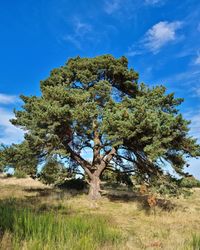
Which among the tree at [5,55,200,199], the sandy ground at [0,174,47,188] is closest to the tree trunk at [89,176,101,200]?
the tree at [5,55,200,199]

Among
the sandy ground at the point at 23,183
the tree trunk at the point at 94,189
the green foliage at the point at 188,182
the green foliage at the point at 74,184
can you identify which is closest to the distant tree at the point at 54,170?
the tree trunk at the point at 94,189

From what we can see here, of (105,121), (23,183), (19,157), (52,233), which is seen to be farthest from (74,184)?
(52,233)

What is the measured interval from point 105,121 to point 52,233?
11.7m

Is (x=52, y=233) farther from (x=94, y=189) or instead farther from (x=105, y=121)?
(x=94, y=189)

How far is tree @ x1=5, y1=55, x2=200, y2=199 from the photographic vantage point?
16.8 meters

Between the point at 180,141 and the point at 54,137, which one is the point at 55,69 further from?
the point at 180,141

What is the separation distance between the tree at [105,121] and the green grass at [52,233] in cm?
956

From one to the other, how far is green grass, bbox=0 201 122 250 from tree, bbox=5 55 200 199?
9.56 meters

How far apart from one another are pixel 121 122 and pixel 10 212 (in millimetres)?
10196

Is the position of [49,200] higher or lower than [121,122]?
lower

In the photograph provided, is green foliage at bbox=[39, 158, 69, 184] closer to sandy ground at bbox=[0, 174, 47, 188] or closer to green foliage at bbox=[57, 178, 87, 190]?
green foliage at bbox=[57, 178, 87, 190]

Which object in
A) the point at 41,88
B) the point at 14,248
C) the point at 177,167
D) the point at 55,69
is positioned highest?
the point at 55,69

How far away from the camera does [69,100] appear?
66.2ft

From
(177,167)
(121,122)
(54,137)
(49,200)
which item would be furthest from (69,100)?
(177,167)
